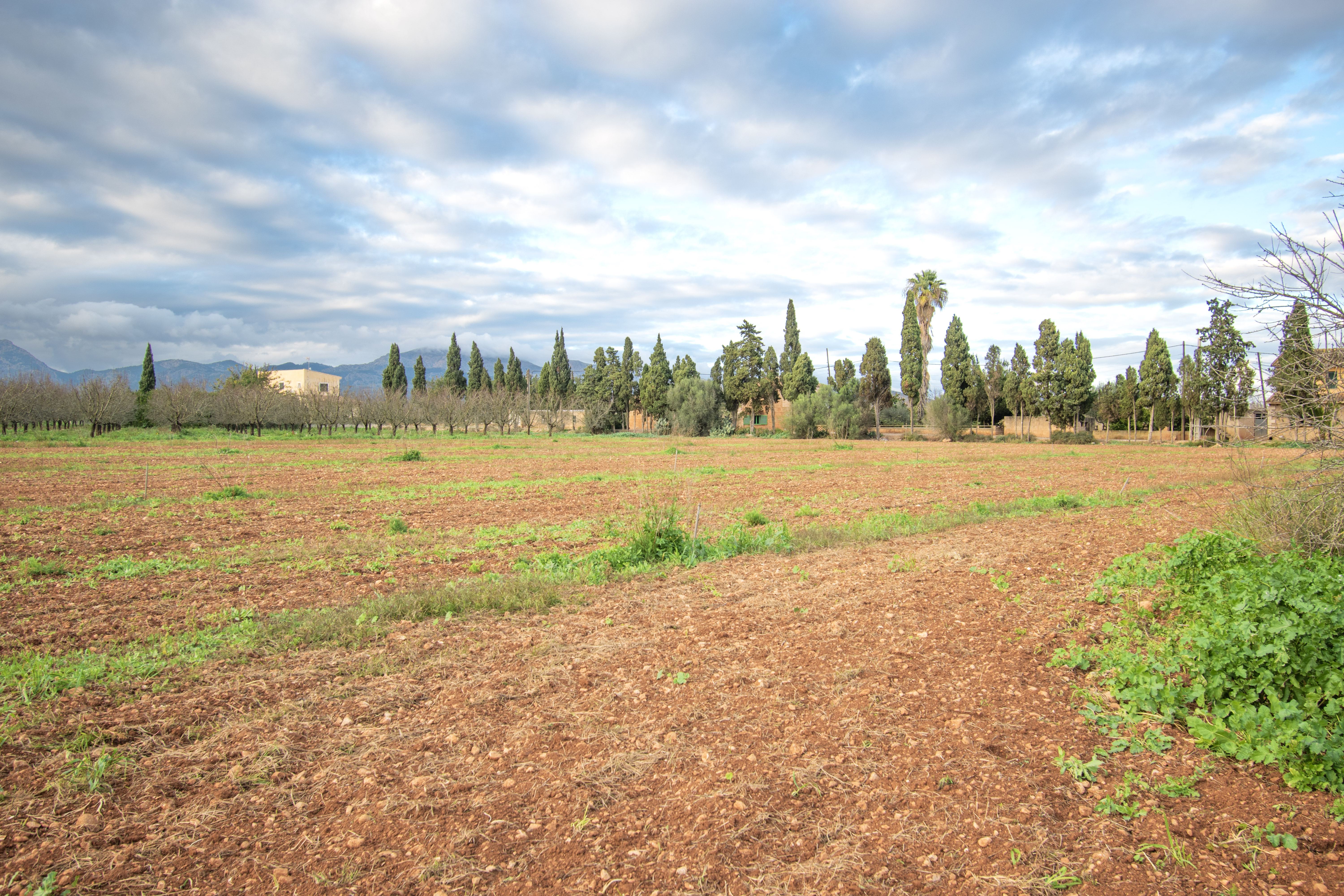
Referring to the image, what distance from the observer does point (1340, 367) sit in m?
4.68

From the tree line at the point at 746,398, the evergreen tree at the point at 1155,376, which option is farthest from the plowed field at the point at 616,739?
the evergreen tree at the point at 1155,376

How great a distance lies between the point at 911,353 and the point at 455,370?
58012mm

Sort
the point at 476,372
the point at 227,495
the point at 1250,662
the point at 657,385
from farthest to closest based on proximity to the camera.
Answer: the point at 476,372 → the point at 657,385 → the point at 227,495 → the point at 1250,662

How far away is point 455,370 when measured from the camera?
287 feet

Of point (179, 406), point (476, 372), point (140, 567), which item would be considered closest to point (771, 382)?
point (476, 372)

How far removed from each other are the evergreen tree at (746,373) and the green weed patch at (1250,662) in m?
60.3

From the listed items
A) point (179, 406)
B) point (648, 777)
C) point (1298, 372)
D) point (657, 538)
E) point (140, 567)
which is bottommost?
point (648, 777)

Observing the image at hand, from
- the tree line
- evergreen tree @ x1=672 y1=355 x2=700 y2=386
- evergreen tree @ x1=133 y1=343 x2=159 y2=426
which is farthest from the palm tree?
evergreen tree @ x1=133 y1=343 x2=159 y2=426

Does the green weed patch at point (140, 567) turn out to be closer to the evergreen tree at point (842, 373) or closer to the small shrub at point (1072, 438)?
the small shrub at point (1072, 438)

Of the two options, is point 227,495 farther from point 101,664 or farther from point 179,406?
point 179,406

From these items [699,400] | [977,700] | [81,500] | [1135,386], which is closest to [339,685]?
[977,700]

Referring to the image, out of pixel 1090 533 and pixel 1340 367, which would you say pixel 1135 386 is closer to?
pixel 1090 533

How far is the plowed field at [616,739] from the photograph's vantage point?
9.63 ft

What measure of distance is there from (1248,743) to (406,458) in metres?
28.0
